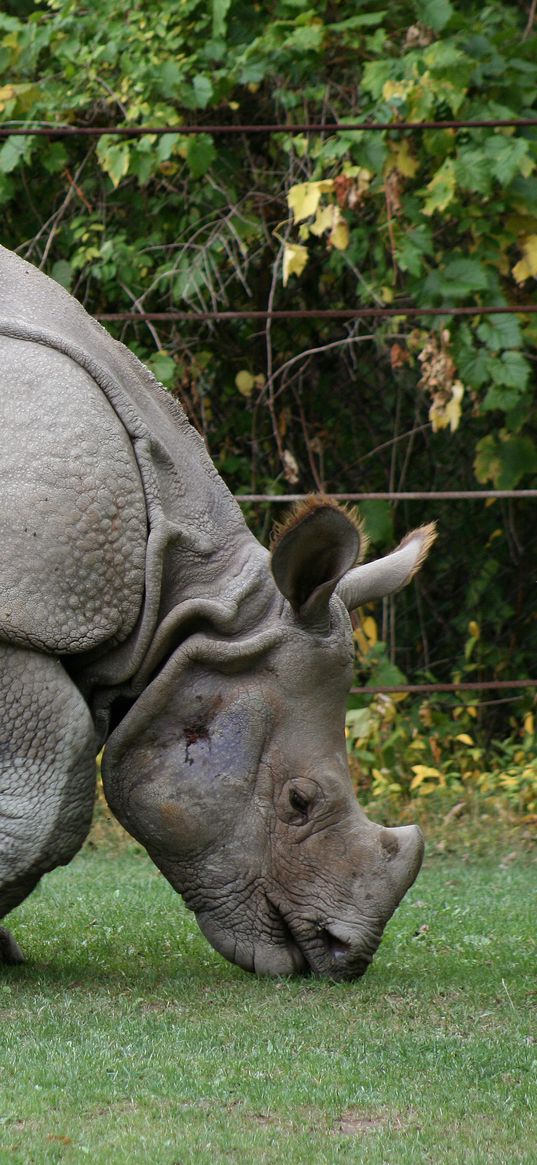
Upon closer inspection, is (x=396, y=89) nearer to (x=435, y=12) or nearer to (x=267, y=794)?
(x=435, y=12)

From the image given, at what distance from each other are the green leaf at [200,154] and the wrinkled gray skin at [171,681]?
4.78 metres

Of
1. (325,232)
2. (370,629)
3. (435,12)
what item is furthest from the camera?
(325,232)

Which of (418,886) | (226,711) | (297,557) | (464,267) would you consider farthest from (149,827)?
(464,267)

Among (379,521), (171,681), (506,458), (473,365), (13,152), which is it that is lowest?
(379,521)

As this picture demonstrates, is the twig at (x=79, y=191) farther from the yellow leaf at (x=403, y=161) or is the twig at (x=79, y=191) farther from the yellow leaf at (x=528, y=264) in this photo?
the yellow leaf at (x=528, y=264)

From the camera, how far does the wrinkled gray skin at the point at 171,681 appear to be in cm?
517

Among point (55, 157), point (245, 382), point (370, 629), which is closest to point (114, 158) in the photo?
point (55, 157)

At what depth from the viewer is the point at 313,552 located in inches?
210

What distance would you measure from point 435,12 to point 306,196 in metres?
1.28

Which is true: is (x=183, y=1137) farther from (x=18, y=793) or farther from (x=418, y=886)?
(x=418, y=886)

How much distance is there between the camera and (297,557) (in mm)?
5328

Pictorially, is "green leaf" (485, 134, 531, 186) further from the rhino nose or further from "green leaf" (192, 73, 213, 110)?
the rhino nose

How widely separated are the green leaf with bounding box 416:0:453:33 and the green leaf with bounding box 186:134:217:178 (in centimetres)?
145

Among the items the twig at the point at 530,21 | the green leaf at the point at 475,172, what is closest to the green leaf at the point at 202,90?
the green leaf at the point at 475,172
